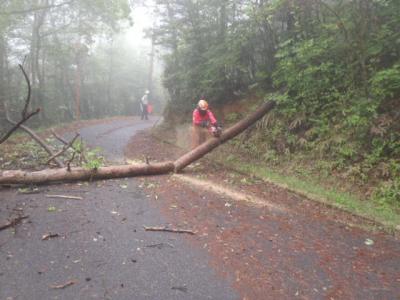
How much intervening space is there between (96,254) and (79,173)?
12.4 ft

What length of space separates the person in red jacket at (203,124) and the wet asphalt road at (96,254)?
3.95 meters

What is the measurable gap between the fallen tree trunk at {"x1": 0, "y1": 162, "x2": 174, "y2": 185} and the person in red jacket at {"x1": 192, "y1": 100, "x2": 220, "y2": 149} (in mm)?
1637

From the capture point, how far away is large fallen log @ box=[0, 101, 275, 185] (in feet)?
23.9

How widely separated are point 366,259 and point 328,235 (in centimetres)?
86

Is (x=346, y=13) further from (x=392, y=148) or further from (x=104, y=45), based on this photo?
(x=104, y=45)

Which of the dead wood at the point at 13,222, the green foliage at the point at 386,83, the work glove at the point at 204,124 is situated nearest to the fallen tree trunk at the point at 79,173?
→ the work glove at the point at 204,124

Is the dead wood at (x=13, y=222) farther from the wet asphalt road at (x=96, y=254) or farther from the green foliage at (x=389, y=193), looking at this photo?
the green foliage at (x=389, y=193)

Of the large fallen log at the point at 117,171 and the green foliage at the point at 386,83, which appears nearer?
the large fallen log at the point at 117,171

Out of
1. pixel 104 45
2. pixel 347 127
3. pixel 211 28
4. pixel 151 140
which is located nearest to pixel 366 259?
pixel 347 127

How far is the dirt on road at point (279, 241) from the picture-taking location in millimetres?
4098

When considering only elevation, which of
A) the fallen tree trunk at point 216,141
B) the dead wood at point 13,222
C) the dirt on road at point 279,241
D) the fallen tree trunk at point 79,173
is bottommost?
the dirt on road at point 279,241

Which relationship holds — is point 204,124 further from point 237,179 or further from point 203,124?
point 237,179

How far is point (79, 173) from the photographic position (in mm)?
7906

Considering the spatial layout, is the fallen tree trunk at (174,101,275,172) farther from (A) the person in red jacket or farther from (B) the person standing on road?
(B) the person standing on road
